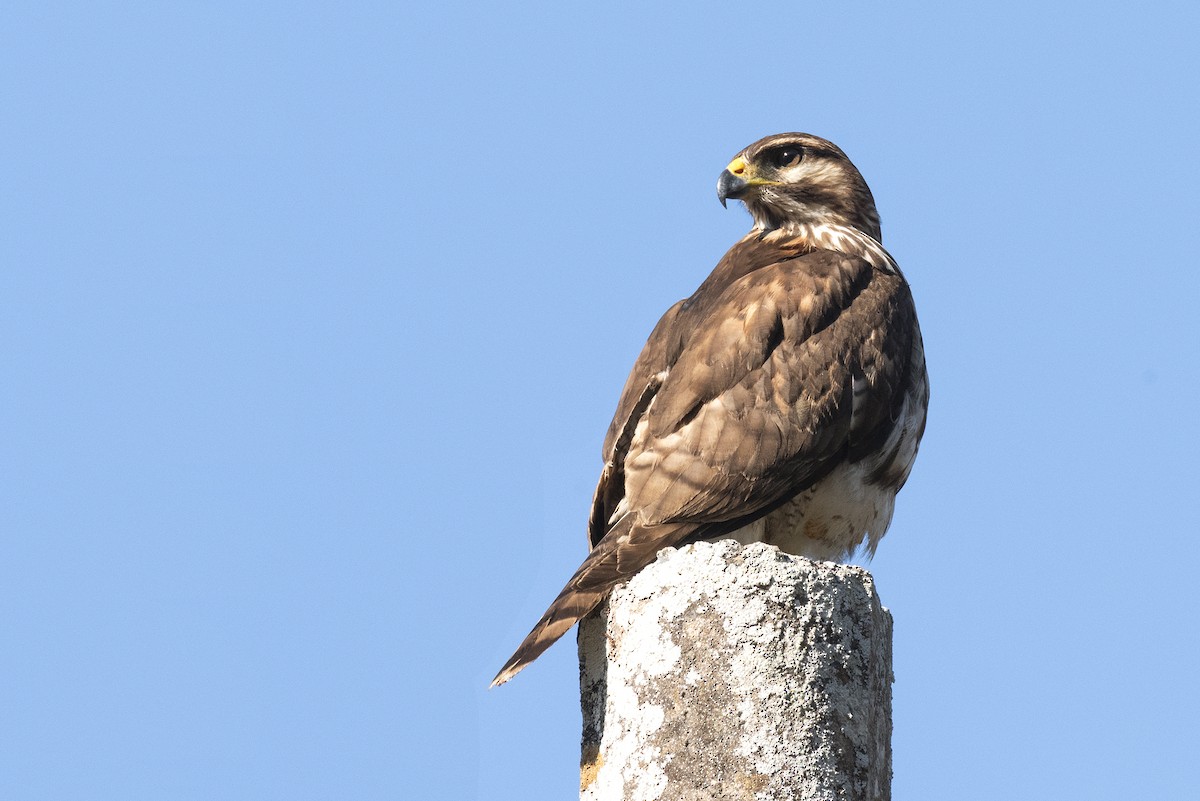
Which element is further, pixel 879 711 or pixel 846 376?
pixel 846 376

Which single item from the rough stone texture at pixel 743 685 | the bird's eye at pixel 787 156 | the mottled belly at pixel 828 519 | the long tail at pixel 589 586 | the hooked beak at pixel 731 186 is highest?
the bird's eye at pixel 787 156

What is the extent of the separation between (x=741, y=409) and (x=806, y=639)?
163 cm

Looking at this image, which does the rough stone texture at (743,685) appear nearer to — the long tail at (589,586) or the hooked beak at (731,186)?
the long tail at (589,586)

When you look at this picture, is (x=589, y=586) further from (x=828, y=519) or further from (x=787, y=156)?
(x=787, y=156)

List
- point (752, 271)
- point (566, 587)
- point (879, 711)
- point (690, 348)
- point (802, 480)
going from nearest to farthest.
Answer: point (879, 711) → point (566, 587) → point (802, 480) → point (690, 348) → point (752, 271)

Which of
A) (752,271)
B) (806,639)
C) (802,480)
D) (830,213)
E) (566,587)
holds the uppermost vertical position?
(830,213)

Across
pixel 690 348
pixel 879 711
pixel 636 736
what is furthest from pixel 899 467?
pixel 636 736

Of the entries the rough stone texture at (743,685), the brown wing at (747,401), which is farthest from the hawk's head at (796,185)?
the rough stone texture at (743,685)

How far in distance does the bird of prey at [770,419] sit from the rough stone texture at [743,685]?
2.36 feet

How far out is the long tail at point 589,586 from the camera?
426cm

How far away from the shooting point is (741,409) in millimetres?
5145

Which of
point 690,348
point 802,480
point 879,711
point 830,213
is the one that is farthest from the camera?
point 830,213

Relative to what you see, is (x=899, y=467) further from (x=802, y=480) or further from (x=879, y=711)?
(x=879, y=711)

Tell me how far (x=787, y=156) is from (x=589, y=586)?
2925mm
